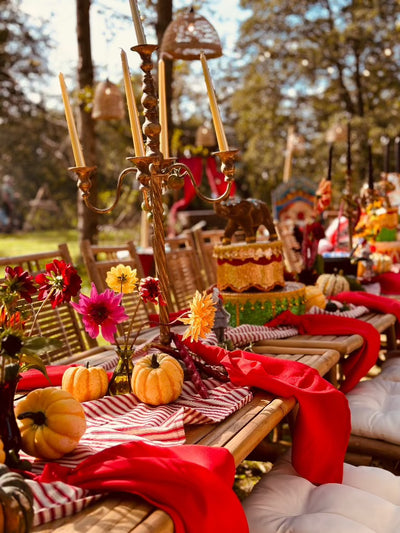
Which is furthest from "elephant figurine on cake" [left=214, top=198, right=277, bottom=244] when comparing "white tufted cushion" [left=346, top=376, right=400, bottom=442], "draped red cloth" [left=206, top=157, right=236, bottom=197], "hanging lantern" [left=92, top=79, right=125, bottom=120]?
"draped red cloth" [left=206, top=157, right=236, bottom=197]

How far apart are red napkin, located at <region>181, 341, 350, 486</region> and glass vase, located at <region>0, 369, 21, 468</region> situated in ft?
2.39

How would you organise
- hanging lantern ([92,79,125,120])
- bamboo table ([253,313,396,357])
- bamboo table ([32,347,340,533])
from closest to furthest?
1. bamboo table ([32,347,340,533])
2. bamboo table ([253,313,396,357])
3. hanging lantern ([92,79,125,120])

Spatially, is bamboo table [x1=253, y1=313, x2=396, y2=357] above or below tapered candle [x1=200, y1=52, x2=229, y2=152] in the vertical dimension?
below

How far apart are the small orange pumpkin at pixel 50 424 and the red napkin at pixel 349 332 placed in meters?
1.41

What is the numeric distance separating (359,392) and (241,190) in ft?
58.9

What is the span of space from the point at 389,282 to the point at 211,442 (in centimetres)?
251

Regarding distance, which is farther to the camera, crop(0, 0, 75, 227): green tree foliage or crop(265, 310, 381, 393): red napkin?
crop(0, 0, 75, 227): green tree foliage

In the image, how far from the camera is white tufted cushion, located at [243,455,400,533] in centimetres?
144

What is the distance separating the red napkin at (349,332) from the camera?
242 centimetres

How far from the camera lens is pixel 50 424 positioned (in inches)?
46.6

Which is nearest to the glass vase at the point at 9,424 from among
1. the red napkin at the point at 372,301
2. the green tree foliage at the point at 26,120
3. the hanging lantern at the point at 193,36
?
the red napkin at the point at 372,301

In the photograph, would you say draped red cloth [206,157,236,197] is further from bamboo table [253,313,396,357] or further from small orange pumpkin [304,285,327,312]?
bamboo table [253,313,396,357]

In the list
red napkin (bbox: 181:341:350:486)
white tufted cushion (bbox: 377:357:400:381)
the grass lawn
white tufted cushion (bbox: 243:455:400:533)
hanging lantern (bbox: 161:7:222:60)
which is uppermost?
hanging lantern (bbox: 161:7:222:60)

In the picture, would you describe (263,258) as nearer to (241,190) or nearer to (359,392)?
(359,392)
